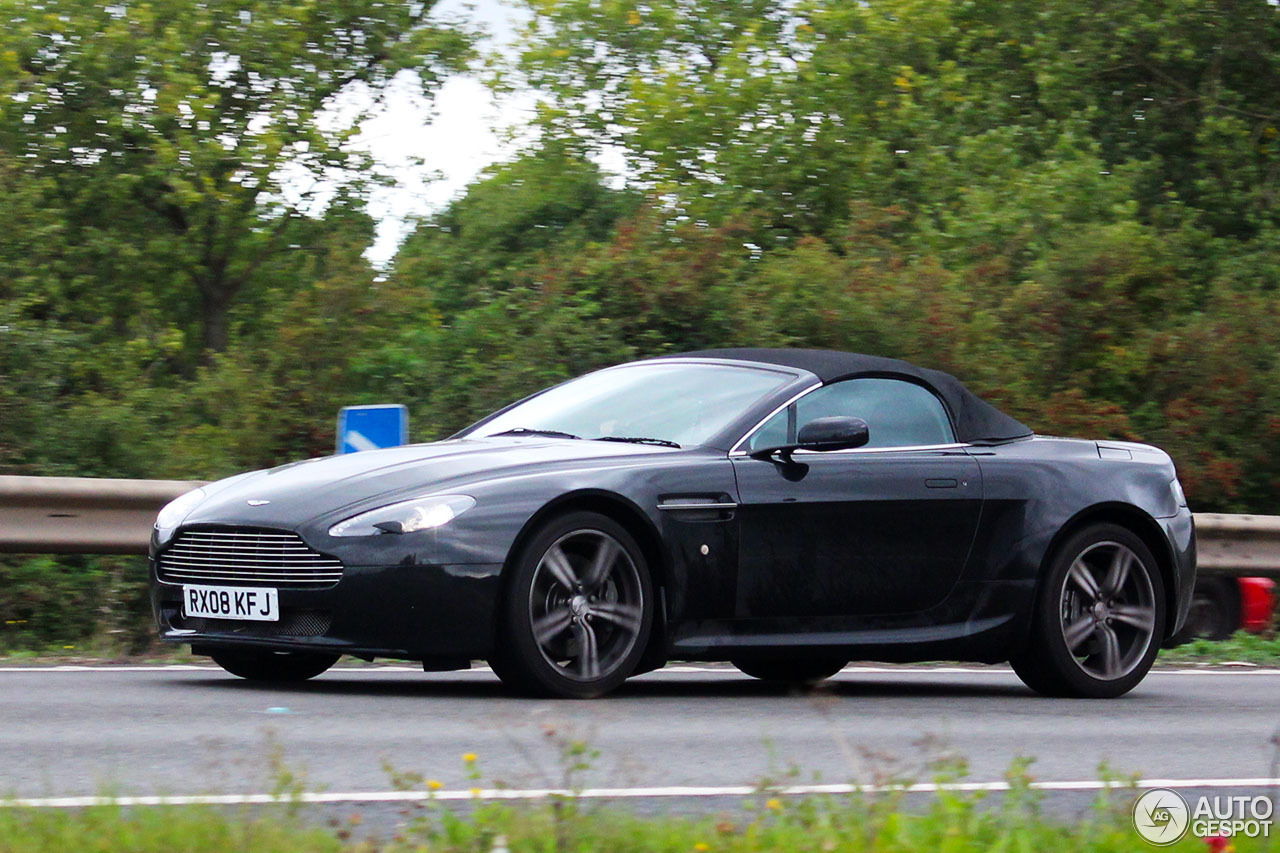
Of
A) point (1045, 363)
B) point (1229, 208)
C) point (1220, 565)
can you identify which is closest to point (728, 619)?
point (1220, 565)

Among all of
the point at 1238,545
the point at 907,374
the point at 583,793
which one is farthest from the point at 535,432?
the point at 1238,545

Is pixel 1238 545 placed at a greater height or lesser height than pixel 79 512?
lesser

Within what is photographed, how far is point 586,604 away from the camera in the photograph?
720cm

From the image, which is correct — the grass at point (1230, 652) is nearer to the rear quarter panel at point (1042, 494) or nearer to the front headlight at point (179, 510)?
the rear quarter panel at point (1042, 494)

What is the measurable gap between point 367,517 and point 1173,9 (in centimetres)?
2152

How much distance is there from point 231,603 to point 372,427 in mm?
3989

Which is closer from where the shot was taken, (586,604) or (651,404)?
(586,604)

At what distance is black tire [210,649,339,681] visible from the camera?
7926 mm

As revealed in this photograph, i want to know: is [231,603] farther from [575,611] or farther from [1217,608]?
[1217,608]

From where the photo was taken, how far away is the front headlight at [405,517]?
6.96 meters

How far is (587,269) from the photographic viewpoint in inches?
622

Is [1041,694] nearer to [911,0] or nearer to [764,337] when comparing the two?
[764,337]

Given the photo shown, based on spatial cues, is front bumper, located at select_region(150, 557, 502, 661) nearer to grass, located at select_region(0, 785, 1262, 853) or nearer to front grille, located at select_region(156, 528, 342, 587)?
front grille, located at select_region(156, 528, 342, 587)

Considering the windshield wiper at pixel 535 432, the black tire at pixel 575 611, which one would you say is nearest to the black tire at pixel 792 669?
the windshield wiper at pixel 535 432
